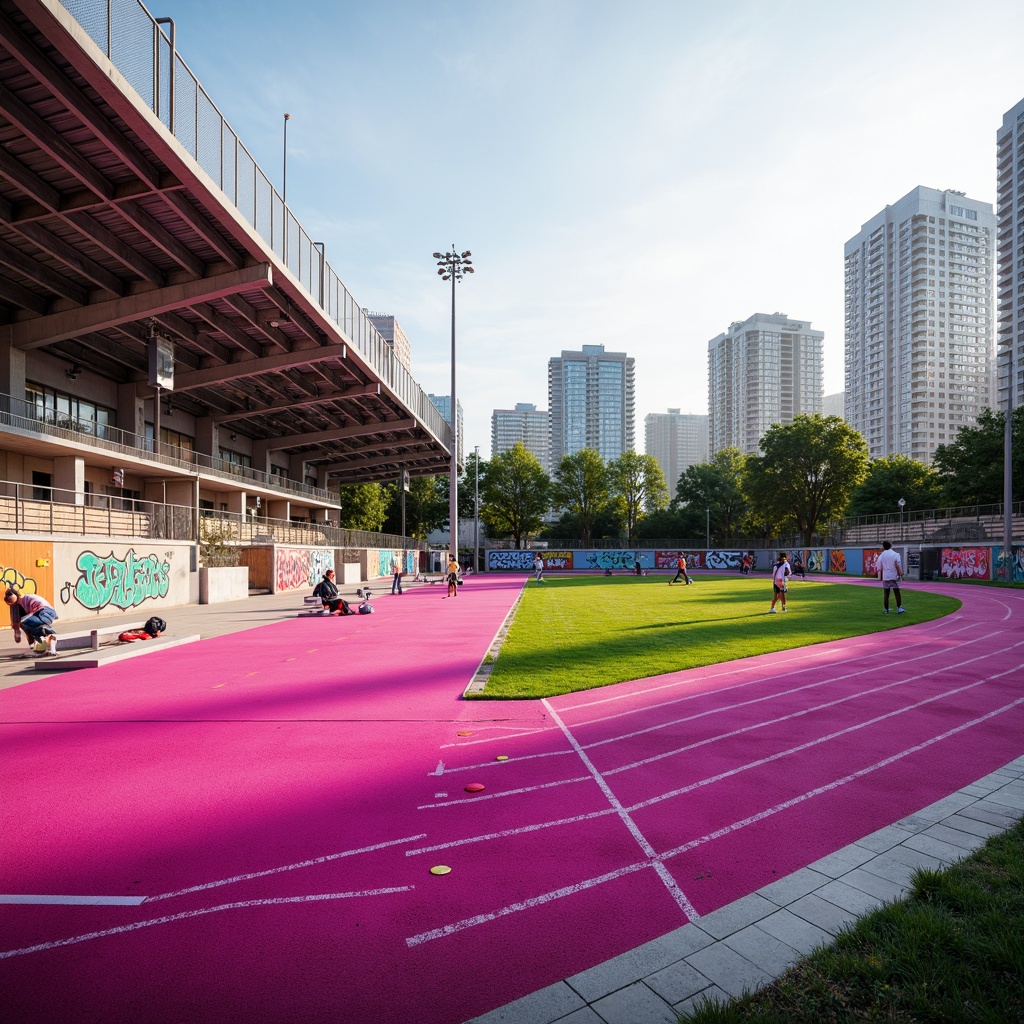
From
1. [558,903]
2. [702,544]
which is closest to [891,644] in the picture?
[558,903]

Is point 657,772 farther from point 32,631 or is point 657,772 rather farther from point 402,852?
point 32,631

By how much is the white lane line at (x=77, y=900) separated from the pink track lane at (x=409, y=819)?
57 mm

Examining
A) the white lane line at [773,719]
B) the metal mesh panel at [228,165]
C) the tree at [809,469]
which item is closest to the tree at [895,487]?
the tree at [809,469]

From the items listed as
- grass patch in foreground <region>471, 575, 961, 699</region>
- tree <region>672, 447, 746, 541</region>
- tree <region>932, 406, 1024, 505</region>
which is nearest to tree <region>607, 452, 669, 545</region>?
tree <region>672, 447, 746, 541</region>

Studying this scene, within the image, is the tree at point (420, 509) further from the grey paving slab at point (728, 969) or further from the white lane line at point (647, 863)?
the grey paving slab at point (728, 969)

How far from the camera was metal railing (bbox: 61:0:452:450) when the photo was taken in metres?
14.3

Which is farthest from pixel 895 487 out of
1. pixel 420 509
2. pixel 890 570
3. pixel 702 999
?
pixel 702 999

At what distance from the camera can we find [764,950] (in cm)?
314

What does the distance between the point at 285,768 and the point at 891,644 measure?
1238 cm

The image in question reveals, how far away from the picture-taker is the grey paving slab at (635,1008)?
8.87 ft

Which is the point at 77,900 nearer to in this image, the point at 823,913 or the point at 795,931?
the point at 795,931

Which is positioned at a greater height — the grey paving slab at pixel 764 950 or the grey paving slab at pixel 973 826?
the grey paving slab at pixel 764 950

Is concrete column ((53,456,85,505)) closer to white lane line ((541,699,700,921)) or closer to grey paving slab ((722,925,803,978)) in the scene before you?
white lane line ((541,699,700,921))

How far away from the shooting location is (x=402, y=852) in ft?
14.1
